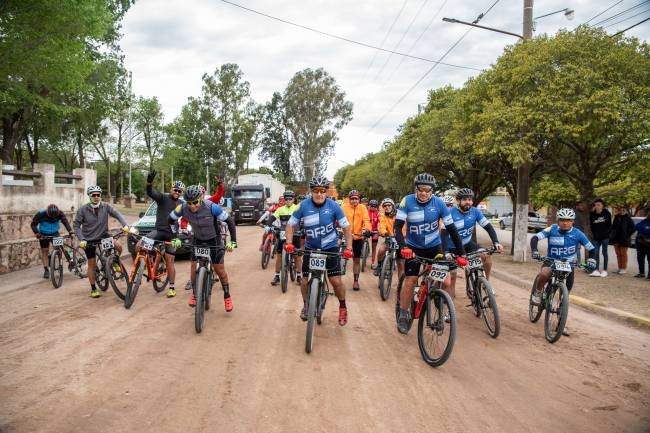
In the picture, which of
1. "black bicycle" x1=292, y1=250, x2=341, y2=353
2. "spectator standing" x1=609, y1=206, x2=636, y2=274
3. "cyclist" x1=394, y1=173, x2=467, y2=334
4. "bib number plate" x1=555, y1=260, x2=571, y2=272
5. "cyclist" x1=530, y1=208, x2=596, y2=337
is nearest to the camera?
"black bicycle" x1=292, y1=250, x2=341, y2=353

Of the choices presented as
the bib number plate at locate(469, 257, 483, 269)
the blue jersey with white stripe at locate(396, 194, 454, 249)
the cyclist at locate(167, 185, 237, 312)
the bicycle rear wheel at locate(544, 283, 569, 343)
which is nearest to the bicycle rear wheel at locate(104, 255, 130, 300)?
the cyclist at locate(167, 185, 237, 312)

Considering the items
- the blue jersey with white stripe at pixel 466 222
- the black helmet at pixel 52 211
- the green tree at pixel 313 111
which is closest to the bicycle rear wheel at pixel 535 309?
the blue jersey with white stripe at pixel 466 222

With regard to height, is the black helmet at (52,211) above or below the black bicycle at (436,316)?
above

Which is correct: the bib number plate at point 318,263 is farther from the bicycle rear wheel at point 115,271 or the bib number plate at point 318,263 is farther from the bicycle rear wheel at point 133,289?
the bicycle rear wheel at point 115,271

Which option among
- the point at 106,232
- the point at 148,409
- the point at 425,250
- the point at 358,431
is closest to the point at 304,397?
the point at 358,431

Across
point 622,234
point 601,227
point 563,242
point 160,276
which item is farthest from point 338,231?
point 622,234

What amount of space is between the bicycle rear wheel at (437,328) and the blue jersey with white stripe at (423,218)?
895 millimetres

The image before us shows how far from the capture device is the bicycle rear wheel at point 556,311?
5.90 m

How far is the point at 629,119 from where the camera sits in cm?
1128

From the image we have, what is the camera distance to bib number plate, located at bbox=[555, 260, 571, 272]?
6.33 meters

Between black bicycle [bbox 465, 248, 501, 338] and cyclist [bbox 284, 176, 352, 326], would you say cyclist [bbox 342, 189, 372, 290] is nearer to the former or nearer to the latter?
black bicycle [bbox 465, 248, 501, 338]

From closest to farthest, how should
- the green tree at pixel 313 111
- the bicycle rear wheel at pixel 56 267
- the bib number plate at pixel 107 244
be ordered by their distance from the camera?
the bib number plate at pixel 107 244, the bicycle rear wheel at pixel 56 267, the green tree at pixel 313 111

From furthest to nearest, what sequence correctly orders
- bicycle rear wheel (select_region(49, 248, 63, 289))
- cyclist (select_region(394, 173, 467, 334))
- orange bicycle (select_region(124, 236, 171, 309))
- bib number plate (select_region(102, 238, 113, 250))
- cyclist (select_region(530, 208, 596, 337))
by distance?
bicycle rear wheel (select_region(49, 248, 63, 289)), bib number plate (select_region(102, 238, 113, 250)), orange bicycle (select_region(124, 236, 171, 309)), cyclist (select_region(530, 208, 596, 337)), cyclist (select_region(394, 173, 467, 334))

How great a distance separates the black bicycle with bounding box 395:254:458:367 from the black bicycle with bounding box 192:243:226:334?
2771 millimetres
